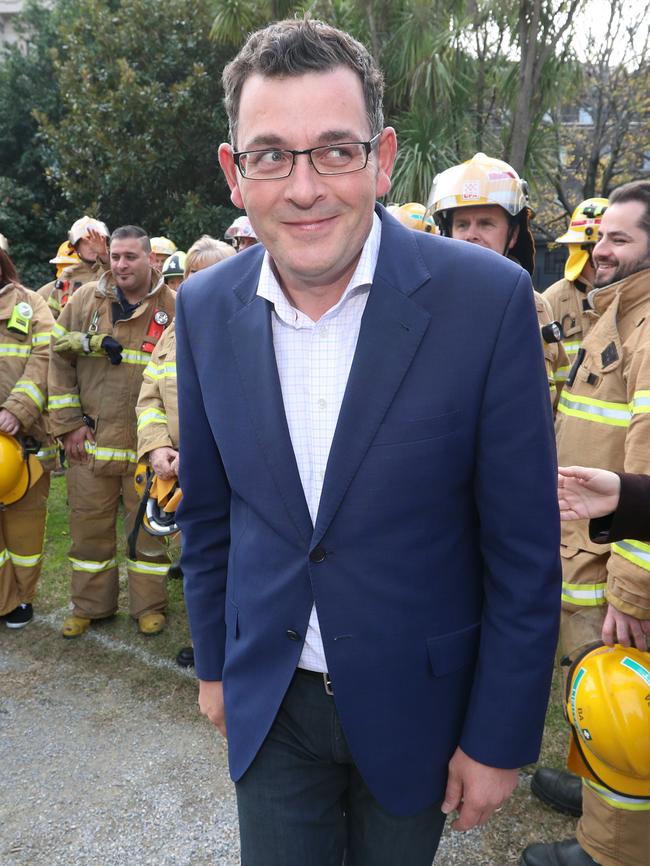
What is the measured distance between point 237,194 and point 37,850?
8.97 feet

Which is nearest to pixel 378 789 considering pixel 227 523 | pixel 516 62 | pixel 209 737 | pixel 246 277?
pixel 227 523

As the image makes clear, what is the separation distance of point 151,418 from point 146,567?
1.19 m

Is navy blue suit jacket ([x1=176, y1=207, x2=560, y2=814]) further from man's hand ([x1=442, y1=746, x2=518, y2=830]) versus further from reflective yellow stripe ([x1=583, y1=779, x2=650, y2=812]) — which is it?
reflective yellow stripe ([x1=583, y1=779, x2=650, y2=812])

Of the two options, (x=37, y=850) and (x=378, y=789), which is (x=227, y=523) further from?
(x=37, y=850)

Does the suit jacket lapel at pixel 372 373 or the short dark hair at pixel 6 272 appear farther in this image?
the short dark hair at pixel 6 272

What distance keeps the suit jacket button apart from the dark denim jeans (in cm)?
32

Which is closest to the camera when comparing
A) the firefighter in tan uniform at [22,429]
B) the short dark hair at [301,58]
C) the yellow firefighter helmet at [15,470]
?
the short dark hair at [301,58]

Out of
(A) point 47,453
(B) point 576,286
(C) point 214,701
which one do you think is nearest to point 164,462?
(A) point 47,453

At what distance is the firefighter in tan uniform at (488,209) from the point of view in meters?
3.22

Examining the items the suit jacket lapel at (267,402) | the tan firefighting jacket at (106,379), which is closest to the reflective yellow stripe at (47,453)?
A: the tan firefighting jacket at (106,379)

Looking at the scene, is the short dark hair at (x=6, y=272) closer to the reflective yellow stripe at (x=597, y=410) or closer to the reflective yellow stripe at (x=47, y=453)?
the reflective yellow stripe at (x=47, y=453)

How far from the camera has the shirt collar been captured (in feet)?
5.08

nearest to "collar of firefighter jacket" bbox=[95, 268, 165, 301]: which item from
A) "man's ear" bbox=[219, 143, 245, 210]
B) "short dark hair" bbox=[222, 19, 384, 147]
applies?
"man's ear" bbox=[219, 143, 245, 210]

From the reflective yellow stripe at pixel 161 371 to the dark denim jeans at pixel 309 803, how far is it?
2.67 m
